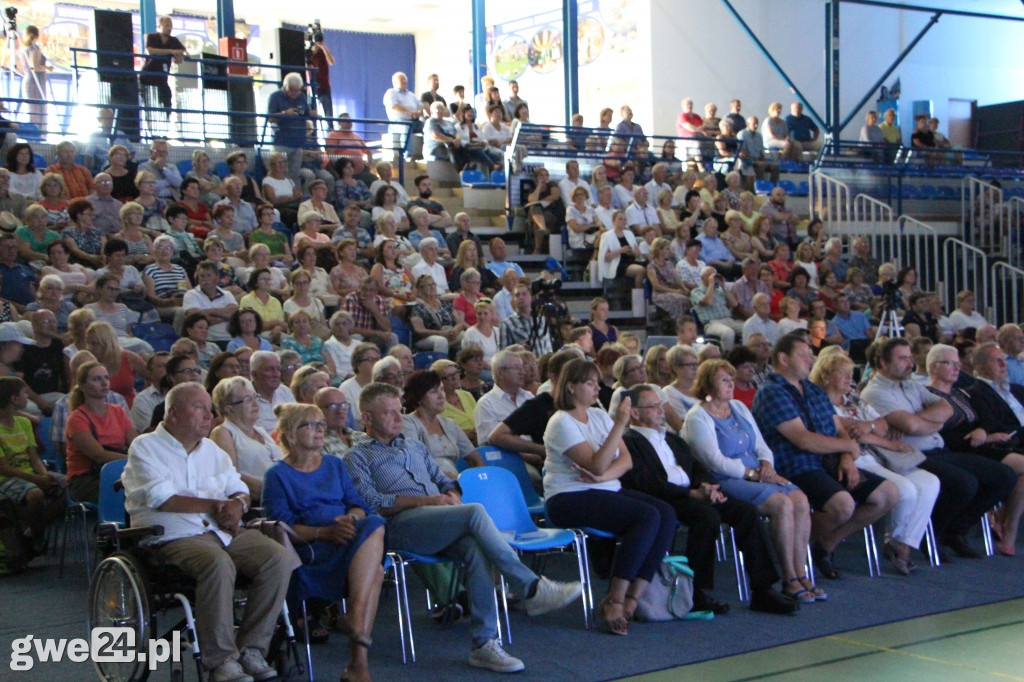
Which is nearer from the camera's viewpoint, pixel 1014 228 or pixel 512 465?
pixel 512 465

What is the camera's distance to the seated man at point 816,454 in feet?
17.7

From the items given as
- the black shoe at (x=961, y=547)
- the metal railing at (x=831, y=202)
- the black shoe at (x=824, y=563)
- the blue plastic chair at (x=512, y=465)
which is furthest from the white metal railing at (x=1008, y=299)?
the blue plastic chair at (x=512, y=465)

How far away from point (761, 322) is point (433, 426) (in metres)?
4.86

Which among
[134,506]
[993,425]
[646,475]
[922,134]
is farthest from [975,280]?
[134,506]

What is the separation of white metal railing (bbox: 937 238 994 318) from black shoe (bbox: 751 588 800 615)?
303 inches

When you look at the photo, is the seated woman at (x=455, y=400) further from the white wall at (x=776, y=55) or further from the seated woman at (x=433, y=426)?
the white wall at (x=776, y=55)

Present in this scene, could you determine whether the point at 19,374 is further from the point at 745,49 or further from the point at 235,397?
the point at 745,49

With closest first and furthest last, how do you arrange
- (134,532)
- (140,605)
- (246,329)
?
(140,605) → (134,532) → (246,329)

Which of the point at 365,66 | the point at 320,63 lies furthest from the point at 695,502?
the point at 365,66

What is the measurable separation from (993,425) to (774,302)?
4.45 metres

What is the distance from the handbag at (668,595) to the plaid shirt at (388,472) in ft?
3.21

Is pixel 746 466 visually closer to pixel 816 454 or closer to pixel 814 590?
pixel 816 454

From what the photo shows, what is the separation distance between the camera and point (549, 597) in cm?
424

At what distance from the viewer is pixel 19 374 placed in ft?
21.0
